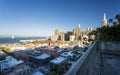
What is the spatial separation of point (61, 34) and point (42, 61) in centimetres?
5407

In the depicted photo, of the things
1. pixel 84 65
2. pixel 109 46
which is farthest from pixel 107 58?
pixel 84 65

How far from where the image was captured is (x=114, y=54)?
3.46m

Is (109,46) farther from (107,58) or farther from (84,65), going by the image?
(84,65)

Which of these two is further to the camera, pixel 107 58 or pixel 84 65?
pixel 107 58

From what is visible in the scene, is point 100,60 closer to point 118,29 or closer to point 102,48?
point 102,48

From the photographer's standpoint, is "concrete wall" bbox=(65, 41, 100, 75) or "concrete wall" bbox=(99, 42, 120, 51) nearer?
"concrete wall" bbox=(65, 41, 100, 75)

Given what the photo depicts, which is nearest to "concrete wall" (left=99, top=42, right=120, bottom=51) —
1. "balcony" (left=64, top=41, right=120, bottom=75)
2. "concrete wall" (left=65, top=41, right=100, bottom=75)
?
"balcony" (left=64, top=41, right=120, bottom=75)

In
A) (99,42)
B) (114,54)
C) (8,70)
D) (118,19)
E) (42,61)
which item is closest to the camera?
(114,54)

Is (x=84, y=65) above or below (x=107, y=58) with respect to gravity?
above

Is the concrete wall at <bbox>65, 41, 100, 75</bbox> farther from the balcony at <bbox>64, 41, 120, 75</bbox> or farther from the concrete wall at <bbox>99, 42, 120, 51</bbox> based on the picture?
the concrete wall at <bbox>99, 42, 120, 51</bbox>

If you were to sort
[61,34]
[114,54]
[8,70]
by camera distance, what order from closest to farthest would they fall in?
[114,54] < [8,70] < [61,34]

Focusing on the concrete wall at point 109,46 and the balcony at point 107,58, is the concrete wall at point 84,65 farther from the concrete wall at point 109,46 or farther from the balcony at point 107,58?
the concrete wall at point 109,46

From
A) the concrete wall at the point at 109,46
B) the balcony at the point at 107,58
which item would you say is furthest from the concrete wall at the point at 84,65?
the concrete wall at the point at 109,46

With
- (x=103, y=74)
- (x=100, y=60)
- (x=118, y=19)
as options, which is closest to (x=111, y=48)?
(x=100, y=60)
